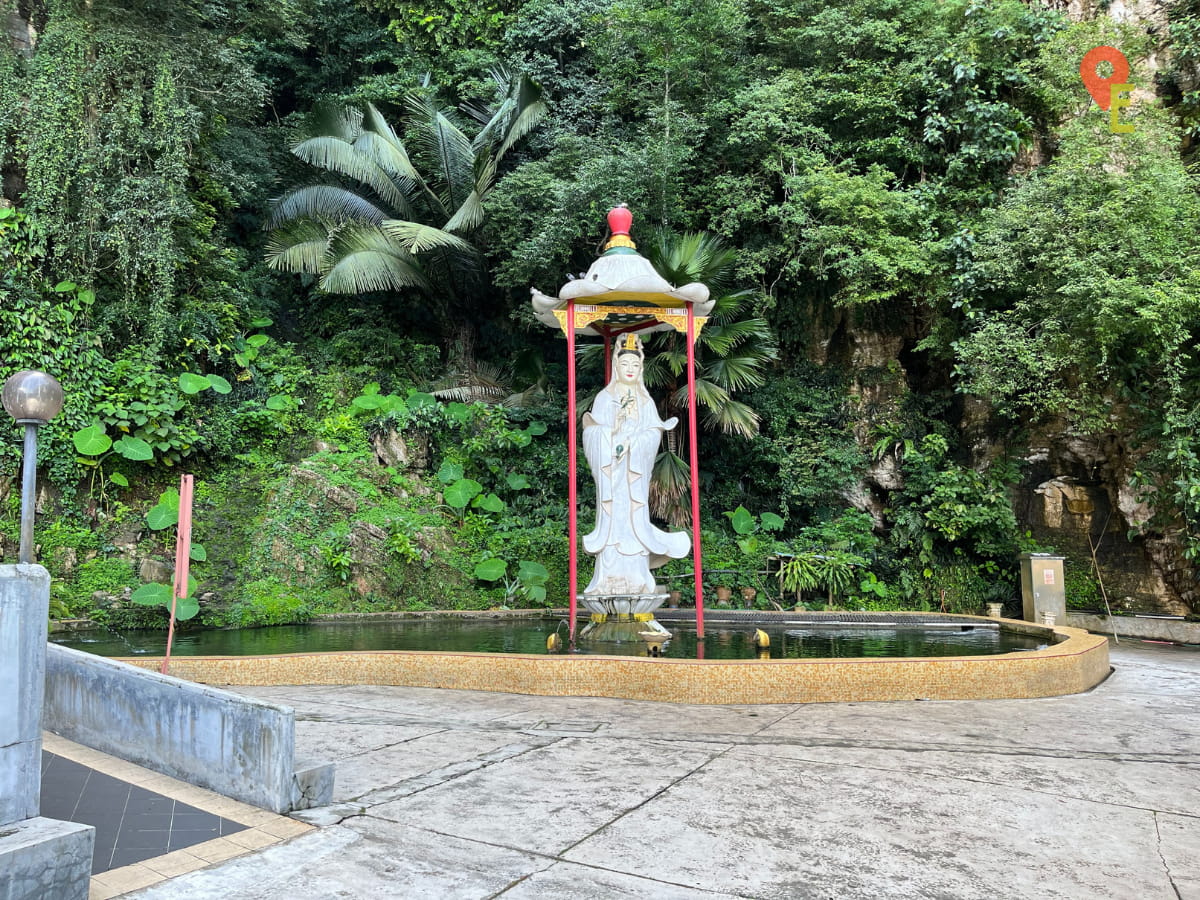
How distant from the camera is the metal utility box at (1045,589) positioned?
11.8m

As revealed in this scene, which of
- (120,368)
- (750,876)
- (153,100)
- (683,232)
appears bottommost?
(750,876)

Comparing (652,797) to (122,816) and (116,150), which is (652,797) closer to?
(122,816)

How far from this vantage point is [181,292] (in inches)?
566

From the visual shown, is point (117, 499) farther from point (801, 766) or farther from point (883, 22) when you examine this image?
point (883, 22)

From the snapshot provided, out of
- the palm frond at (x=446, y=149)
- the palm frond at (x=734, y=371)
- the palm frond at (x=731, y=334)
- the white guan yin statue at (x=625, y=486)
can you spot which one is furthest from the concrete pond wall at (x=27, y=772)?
the palm frond at (x=446, y=149)

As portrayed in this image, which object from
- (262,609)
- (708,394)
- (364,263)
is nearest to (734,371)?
(708,394)

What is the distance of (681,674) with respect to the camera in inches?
261

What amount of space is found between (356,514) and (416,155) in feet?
28.0

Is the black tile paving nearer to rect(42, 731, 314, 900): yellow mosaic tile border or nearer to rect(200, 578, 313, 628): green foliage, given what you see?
rect(42, 731, 314, 900): yellow mosaic tile border

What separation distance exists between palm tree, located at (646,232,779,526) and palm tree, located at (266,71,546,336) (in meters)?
4.63

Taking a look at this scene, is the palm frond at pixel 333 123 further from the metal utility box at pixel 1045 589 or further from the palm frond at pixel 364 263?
the metal utility box at pixel 1045 589

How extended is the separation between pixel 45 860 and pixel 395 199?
15.6m

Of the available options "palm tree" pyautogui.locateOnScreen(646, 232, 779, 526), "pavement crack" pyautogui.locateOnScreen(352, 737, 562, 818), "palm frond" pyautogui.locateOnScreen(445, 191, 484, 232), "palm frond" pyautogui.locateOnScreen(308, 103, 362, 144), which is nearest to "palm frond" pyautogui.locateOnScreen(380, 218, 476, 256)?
"palm frond" pyautogui.locateOnScreen(445, 191, 484, 232)

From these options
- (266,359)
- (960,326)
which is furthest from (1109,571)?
(266,359)
